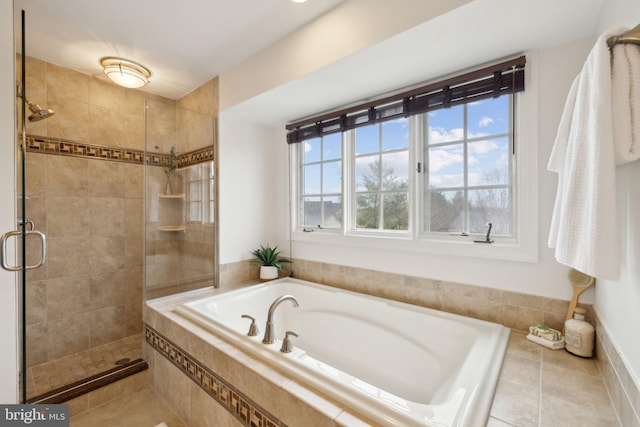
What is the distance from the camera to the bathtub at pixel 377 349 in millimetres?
993

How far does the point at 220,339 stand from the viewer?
1527 mm

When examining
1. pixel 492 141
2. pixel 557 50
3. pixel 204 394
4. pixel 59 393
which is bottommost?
pixel 59 393

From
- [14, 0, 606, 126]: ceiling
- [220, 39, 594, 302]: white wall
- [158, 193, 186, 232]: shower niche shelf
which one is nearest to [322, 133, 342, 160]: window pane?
[14, 0, 606, 126]: ceiling

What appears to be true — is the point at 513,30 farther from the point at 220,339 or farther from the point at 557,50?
the point at 220,339

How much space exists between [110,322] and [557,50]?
12.7ft

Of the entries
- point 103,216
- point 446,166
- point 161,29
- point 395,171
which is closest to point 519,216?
point 446,166

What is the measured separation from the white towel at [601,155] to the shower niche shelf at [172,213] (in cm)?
245

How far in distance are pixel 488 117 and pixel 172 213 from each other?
2.42 meters

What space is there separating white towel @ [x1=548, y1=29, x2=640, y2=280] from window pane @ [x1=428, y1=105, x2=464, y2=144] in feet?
3.27

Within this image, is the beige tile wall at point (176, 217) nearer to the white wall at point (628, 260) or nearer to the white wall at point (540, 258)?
the white wall at point (540, 258)

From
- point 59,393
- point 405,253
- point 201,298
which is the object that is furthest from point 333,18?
point 59,393

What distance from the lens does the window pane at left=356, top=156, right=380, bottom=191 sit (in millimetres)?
2299

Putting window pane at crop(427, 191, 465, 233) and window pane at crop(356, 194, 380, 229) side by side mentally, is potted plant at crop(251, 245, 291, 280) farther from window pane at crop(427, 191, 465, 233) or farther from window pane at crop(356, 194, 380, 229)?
window pane at crop(427, 191, 465, 233)

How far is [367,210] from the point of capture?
7.75ft
